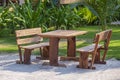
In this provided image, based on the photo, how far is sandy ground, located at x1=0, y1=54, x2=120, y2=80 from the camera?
291 inches

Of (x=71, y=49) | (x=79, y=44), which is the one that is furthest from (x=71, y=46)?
(x=79, y=44)

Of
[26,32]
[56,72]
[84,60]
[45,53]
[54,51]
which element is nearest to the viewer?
[56,72]

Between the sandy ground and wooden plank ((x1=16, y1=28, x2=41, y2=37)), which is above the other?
wooden plank ((x1=16, y1=28, x2=41, y2=37))

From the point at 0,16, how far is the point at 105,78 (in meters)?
8.12

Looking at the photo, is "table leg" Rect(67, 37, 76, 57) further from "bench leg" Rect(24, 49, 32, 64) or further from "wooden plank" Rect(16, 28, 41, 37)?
"bench leg" Rect(24, 49, 32, 64)

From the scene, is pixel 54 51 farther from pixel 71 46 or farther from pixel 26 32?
pixel 26 32

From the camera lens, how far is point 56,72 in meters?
7.89

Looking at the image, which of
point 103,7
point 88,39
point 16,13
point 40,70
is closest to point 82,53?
point 40,70

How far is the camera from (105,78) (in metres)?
7.28

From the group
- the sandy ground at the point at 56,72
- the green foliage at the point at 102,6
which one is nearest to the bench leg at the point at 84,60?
the sandy ground at the point at 56,72

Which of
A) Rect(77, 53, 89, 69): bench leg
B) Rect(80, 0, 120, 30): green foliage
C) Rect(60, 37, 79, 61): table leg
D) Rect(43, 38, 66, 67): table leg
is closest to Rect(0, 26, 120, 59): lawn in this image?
Rect(80, 0, 120, 30): green foliage

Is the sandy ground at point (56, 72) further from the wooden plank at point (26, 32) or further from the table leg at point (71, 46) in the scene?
the wooden plank at point (26, 32)

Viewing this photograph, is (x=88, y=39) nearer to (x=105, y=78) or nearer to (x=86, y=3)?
(x=86, y=3)

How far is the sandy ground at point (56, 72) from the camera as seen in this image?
24.2 ft
